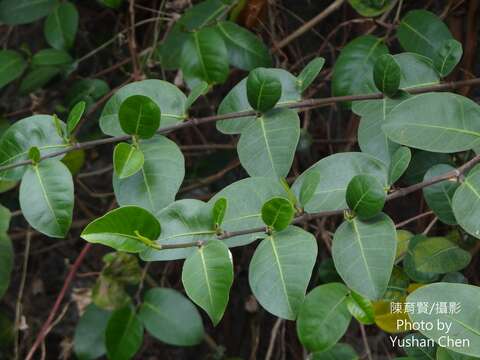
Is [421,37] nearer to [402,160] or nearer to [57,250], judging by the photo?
[402,160]

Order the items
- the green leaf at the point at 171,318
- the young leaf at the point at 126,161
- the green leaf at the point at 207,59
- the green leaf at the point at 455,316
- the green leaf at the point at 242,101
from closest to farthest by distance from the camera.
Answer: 1. the green leaf at the point at 455,316
2. the young leaf at the point at 126,161
3. the green leaf at the point at 242,101
4. the green leaf at the point at 207,59
5. the green leaf at the point at 171,318

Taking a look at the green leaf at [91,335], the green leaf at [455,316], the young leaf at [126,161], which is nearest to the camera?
the green leaf at [455,316]

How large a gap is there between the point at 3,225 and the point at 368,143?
67cm

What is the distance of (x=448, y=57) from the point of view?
92 cm

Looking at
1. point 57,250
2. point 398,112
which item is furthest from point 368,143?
point 57,250

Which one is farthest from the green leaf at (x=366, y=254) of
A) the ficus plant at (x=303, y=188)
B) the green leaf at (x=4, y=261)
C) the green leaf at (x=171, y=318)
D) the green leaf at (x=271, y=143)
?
the green leaf at (x=4, y=261)

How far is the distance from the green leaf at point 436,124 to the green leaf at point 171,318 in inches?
26.2

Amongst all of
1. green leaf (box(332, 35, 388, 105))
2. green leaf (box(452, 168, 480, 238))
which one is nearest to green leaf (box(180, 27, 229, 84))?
green leaf (box(332, 35, 388, 105))

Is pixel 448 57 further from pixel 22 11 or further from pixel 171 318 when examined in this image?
pixel 22 11

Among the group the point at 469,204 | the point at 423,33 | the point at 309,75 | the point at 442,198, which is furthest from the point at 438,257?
the point at 423,33

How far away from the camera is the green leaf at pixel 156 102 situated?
904 mm

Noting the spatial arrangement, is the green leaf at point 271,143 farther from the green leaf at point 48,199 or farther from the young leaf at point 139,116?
the green leaf at point 48,199

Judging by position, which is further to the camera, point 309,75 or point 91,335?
point 91,335

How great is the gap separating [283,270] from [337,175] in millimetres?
145
